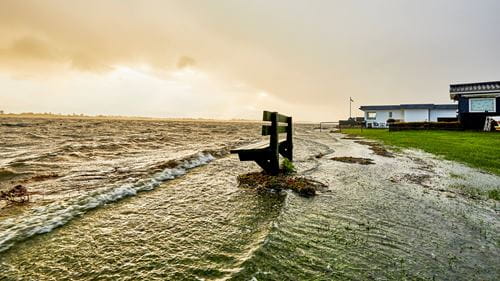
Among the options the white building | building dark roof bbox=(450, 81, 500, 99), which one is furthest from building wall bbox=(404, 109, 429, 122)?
building dark roof bbox=(450, 81, 500, 99)

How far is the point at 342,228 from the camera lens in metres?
4.24

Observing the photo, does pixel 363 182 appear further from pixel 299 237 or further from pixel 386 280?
pixel 386 280

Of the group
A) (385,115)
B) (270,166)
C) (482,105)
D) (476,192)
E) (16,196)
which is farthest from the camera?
(385,115)

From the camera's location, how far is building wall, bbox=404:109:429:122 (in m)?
54.8

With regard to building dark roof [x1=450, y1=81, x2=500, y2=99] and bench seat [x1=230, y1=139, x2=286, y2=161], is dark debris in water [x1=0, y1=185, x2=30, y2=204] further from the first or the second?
building dark roof [x1=450, y1=81, x2=500, y2=99]

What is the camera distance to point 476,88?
106 ft

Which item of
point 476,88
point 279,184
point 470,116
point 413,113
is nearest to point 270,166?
point 279,184

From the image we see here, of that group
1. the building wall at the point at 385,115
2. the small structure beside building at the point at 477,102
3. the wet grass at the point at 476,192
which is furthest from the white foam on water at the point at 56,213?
the building wall at the point at 385,115

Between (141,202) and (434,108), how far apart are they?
6327cm

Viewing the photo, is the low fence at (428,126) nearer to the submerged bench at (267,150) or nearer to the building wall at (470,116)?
the building wall at (470,116)

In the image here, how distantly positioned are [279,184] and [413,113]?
2320 inches

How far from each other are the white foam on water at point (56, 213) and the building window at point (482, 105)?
38.8 meters

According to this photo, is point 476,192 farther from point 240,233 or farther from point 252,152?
point 240,233

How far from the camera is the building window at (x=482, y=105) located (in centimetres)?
3144
